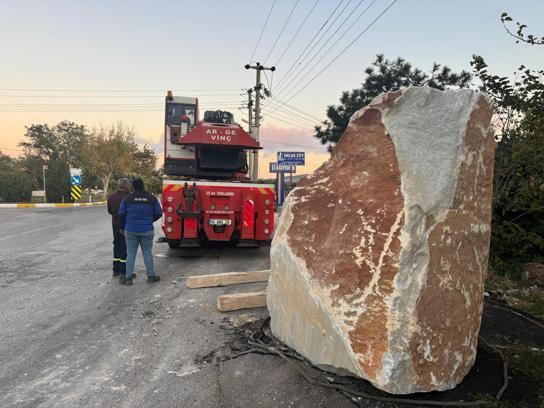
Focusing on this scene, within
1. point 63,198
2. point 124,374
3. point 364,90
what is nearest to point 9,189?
point 63,198

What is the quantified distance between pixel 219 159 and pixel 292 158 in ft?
26.9

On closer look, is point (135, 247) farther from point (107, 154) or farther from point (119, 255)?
point (107, 154)

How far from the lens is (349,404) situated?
2848 millimetres

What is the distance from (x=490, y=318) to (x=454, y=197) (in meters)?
2.46

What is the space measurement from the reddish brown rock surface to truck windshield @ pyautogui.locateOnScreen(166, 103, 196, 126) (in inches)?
289

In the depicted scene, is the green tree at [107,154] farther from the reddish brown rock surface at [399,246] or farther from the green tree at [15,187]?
the reddish brown rock surface at [399,246]

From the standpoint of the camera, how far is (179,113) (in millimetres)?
10336

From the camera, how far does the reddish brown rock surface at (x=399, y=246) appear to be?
281cm

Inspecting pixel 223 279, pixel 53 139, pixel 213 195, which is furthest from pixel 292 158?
pixel 53 139

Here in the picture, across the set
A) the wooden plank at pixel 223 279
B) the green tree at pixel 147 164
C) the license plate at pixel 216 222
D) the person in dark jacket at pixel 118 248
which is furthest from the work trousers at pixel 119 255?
the green tree at pixel 147 164

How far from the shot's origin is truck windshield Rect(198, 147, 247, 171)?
9.12 metres

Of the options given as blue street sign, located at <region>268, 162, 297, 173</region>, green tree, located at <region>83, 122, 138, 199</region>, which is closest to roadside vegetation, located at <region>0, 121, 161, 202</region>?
green tree, located at <region>83, 122, 138, 199</region>

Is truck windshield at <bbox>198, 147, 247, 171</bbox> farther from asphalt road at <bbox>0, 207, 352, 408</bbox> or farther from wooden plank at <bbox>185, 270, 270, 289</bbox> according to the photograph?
wooden plank at <bbox>185, 270, 270, 289</bbox>

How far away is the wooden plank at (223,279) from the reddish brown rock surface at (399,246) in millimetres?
2372
